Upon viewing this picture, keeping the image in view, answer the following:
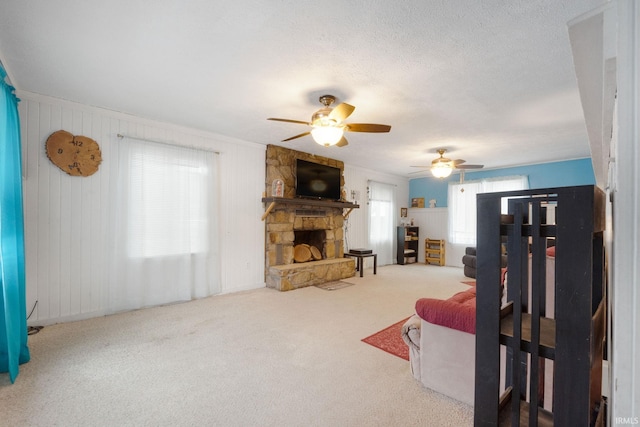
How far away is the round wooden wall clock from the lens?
3.00 meters

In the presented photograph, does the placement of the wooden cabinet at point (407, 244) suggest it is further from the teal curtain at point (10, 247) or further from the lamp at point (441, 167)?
the teal curtain at point (10, 247)

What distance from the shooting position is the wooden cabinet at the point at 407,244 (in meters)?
7.33

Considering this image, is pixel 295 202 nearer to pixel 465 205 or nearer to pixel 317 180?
pixel 317 180

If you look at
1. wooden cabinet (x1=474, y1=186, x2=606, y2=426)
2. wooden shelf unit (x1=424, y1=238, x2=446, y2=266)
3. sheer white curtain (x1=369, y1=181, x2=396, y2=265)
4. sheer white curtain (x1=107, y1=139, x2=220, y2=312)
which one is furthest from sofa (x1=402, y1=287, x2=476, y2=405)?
wooden shelf unit (x1=424, y1=238, x2=446, y2=266)

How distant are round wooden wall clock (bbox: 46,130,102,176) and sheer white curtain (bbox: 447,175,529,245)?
7143 millimetres

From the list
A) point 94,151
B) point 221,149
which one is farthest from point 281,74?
point 94,151

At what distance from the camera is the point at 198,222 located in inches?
157

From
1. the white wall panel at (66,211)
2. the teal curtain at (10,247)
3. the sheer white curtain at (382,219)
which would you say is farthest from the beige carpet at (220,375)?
the sheer white curtain at (382,219)

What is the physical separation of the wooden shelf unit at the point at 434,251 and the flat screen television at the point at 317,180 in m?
3.36

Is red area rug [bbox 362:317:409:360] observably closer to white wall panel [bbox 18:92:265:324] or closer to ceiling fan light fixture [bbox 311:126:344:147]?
ceiling fan light fixture [bbox 311:126:344:147]

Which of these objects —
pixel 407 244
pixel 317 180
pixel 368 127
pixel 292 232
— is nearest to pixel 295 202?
pixel 292 232

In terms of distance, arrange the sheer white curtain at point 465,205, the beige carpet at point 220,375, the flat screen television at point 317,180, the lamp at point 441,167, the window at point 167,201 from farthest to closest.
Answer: the sheer white curtain at point 465,205 < the flat screen television at point 317,180 < the lamp at point 441,167 < the window at point 167,201 < the beige carpet at point 220,375

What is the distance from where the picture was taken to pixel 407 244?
7777mm

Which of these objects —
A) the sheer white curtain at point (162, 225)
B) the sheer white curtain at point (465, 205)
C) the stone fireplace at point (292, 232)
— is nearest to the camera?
the sheer white curtain at point (162, 225)
